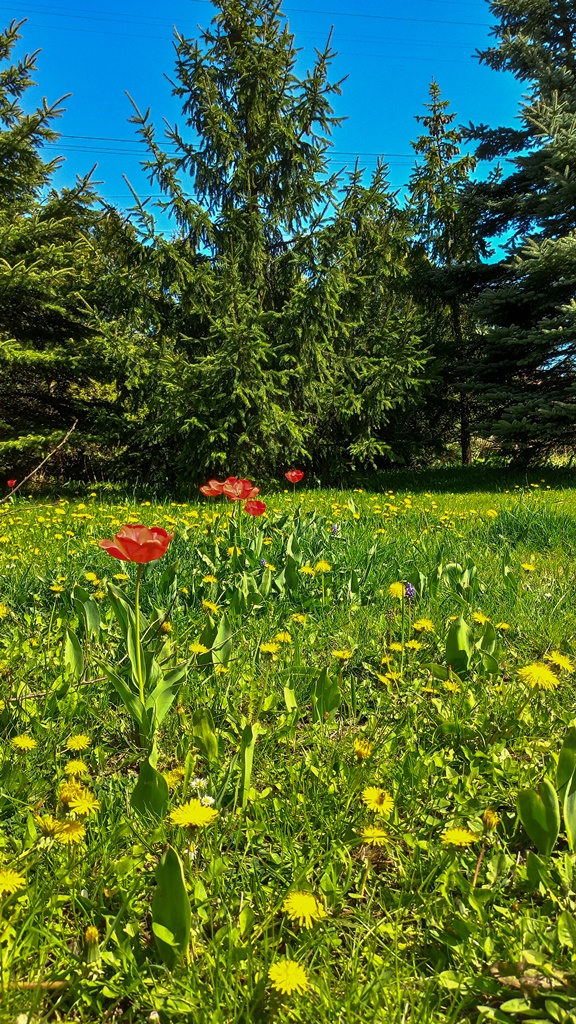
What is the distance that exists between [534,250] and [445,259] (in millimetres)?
4879

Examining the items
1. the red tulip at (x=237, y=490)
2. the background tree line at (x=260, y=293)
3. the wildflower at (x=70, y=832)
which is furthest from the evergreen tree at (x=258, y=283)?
the wildflower at (x=70, y=832)

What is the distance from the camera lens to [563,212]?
8008 millimetres

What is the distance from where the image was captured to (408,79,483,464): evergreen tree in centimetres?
971

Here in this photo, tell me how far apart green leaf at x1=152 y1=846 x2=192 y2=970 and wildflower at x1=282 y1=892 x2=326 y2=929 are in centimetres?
17

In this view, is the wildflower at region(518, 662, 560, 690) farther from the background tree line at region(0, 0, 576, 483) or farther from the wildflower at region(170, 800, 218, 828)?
the background tree line at region(0, 0, 576, 483)

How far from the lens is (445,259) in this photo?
1152cm

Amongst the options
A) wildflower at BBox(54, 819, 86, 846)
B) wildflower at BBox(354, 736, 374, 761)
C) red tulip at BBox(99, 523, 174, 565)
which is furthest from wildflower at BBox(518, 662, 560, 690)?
wildflower at BBox(54, 819, 86, 846)

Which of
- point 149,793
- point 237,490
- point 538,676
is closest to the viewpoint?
point 149,793

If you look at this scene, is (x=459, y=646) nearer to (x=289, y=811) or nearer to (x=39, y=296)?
(x=289, y=811)

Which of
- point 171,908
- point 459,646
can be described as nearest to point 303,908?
point 171,908

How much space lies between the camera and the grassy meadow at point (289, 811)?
2.90ft

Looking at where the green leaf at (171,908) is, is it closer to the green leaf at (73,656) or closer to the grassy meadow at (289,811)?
the grassy meadow at (289,811)

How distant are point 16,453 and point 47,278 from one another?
288 cm

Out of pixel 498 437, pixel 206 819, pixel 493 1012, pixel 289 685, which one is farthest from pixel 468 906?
Answer: pixel 498 437
